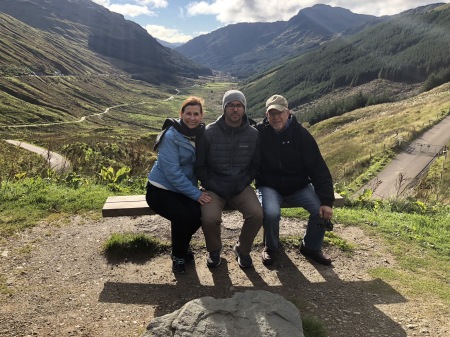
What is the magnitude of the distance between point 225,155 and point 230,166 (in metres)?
0.19

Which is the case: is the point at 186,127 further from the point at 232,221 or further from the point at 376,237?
the point at 376,237

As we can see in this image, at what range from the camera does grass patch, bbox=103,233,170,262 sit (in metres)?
6.10

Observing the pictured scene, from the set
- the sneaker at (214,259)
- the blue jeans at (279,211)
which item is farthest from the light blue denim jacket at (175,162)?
the blue jeans at (279,211)

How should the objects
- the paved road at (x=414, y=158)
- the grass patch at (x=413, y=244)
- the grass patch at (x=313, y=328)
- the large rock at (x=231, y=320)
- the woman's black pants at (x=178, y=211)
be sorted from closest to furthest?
the large rock at (x=231, y=320) < the grass patch at (x=313, y=328) < the woman's black pants at (x=178, y=211) < the grass patch at (x=413, y=244) < the paved road at (x=414, y=158)

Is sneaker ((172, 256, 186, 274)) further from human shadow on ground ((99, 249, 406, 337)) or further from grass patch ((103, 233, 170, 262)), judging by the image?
grass patch ((103, 233, 170, 262))

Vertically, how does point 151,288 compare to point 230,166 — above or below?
below

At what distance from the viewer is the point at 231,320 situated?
11.7ft

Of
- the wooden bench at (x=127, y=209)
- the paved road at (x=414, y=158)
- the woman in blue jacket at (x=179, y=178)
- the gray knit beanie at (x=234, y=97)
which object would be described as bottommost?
the paved road at (x=414, y=158)

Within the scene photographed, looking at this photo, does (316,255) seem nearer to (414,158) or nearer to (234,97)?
(234,97)

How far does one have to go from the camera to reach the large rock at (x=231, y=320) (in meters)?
3.41

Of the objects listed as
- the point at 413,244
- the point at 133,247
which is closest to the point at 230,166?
the point at 133,247

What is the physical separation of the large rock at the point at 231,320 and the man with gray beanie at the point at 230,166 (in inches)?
68.4

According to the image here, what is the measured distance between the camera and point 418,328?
4.39 meters

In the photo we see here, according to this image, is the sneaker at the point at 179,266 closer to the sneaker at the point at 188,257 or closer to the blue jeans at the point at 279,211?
the sneaker at the point at 188,257
